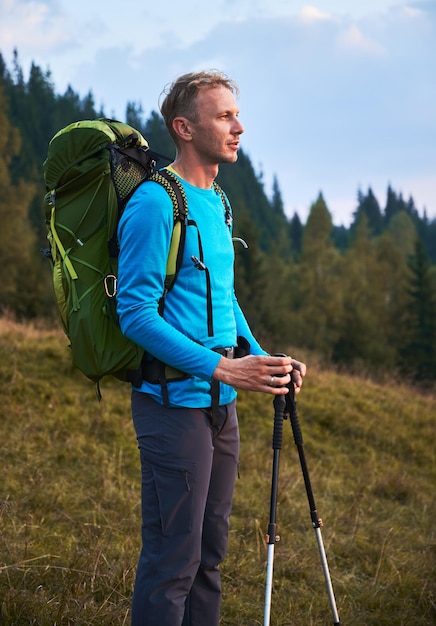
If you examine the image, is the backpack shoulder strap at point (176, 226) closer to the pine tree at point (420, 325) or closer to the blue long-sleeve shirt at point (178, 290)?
the blue long-sleeve shirt at point (178, 290)

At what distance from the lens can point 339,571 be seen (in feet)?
15.8

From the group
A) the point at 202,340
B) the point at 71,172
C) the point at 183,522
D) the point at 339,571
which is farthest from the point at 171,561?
the point at 339,571

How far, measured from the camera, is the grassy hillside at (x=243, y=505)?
376 cm

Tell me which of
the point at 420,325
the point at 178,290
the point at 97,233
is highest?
the point at 97,233

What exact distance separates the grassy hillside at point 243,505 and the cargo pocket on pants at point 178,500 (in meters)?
1.12

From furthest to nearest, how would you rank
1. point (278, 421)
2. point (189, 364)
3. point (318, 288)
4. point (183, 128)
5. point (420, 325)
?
point (318, 288) → point (420, 325) → point (278, 421) → point (183, 128) → point (189, 364)

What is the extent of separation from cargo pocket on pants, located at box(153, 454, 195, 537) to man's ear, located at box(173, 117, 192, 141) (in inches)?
49.3

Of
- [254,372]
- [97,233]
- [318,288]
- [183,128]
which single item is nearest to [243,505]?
[254,372]

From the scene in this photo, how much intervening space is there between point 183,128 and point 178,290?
2.13ft

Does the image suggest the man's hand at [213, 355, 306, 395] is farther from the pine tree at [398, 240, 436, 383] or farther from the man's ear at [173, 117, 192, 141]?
the pine tree at [398, 240, 436, 383]

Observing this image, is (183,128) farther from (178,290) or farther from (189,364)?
(189,364)

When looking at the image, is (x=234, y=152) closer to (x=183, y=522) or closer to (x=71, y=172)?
(x=71, y=172)

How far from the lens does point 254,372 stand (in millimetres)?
2359

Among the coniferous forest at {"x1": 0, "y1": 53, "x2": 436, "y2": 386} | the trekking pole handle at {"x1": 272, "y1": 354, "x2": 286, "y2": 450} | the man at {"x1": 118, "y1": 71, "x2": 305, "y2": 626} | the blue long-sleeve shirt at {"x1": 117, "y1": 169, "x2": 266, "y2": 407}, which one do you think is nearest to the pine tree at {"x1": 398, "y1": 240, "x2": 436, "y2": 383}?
the coniferous forest at {"x1": 0, "y1": 53, "x2": 436, "y2": 386}
